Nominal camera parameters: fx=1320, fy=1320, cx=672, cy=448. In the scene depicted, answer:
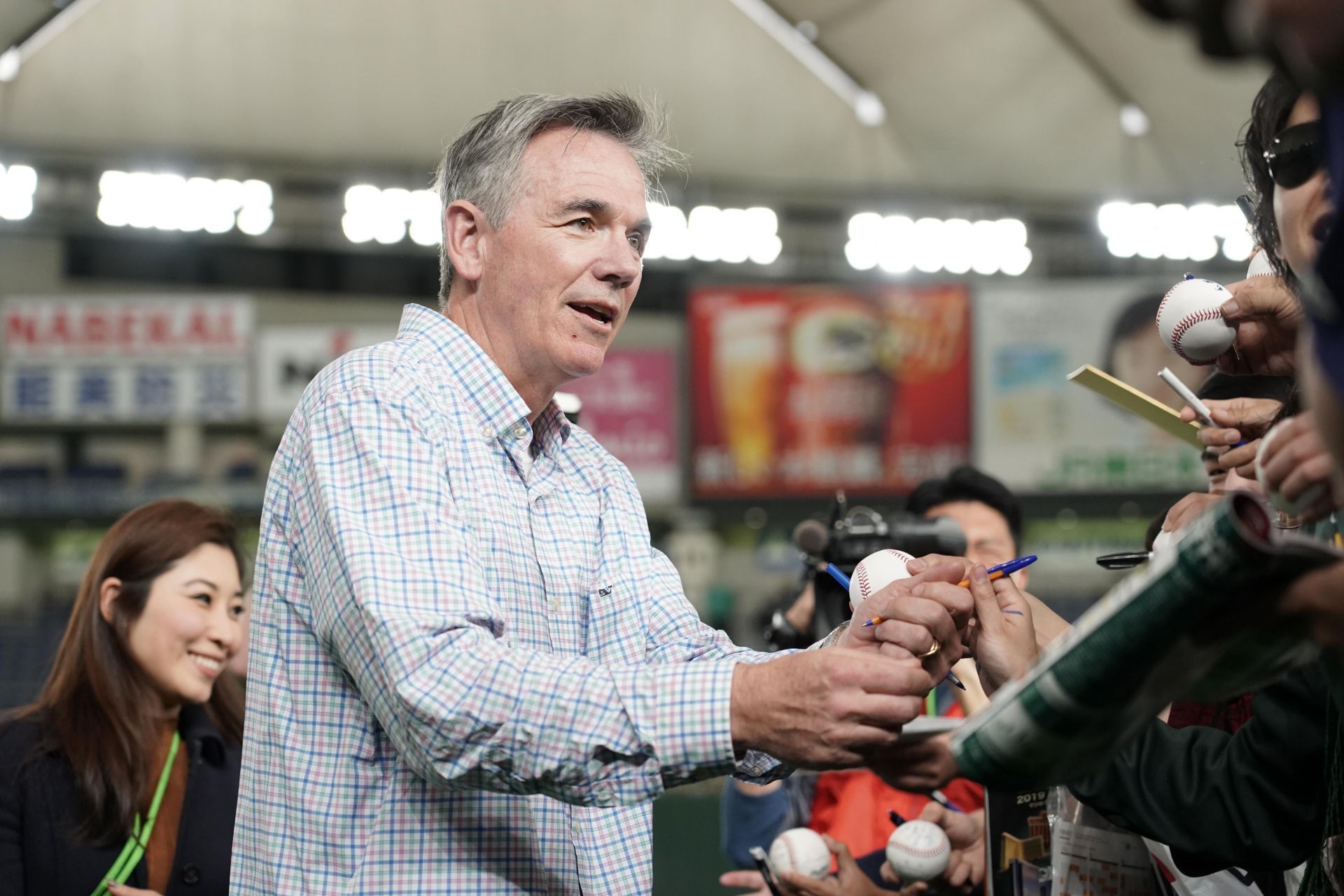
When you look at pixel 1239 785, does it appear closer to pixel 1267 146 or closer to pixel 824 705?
pixel 824 705

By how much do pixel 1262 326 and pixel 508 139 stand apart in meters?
1.09

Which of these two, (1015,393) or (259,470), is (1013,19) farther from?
(259,470)

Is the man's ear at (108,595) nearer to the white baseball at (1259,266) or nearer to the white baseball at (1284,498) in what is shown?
the white baseball at (1259,266)

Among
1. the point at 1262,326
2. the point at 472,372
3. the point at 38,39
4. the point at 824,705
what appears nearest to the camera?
the point at 824,705

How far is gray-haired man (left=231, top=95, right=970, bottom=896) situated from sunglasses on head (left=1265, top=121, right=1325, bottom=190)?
56cm

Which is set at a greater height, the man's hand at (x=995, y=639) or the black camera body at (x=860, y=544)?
the black camera body at (x=860, y=544)

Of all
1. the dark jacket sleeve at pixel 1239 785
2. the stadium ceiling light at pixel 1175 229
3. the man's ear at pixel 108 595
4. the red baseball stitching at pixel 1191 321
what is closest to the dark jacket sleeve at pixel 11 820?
the man's ear at pixel 108 595

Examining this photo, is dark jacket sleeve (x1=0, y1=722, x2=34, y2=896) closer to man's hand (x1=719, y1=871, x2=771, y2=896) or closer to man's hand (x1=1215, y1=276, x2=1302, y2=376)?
man's hand (x1=719, y1=871, x2=771, y2=896)

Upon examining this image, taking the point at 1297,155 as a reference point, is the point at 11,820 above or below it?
below

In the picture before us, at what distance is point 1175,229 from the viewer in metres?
11.8

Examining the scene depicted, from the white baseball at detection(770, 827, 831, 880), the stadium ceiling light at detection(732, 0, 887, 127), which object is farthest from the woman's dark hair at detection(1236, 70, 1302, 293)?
the stadium ceiling light at detection(732, 0, 887, 127)

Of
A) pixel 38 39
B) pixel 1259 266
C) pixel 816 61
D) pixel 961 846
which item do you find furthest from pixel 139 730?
pixel 816 61

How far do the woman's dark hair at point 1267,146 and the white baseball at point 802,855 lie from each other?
1352mm

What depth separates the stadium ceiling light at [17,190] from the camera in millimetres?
10531
